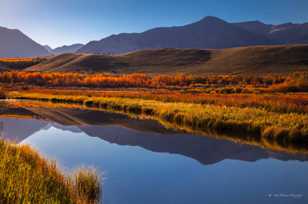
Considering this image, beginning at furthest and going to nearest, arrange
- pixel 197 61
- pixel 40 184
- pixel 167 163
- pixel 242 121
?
pixel 197 61, pixel 242 121, pixel 167 163, pixel 40 184

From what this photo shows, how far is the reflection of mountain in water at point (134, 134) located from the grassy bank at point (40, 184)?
227 inches

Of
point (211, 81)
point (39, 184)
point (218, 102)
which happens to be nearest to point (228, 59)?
point (211, 81)

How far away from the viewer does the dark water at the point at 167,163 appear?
38.1 feet

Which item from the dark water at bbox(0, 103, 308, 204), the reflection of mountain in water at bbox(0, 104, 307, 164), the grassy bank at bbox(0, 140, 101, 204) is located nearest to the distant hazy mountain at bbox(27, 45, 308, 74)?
the reflection of mountain in water at bbox(0, 104, 307, 164)

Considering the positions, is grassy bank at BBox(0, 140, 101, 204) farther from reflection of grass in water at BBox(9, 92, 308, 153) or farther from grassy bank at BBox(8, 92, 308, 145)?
grassy bank at BBox(8, 92, 308, 145)

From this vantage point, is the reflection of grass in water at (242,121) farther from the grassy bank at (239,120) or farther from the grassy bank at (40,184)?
the grassy bank at (40,184)

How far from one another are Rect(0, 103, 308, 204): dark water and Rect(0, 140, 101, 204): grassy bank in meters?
0.78

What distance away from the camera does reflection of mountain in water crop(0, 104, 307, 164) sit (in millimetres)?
17922

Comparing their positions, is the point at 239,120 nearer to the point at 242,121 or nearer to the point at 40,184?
the point at 242,121

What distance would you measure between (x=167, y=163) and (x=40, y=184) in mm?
8636

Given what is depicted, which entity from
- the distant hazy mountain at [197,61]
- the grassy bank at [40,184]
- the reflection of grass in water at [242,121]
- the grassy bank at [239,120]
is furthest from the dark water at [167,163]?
the distant hazy mountain at [197,61]

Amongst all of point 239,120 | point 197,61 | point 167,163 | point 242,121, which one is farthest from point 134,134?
point 197,61

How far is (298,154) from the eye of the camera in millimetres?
16641

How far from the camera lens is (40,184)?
848cm
